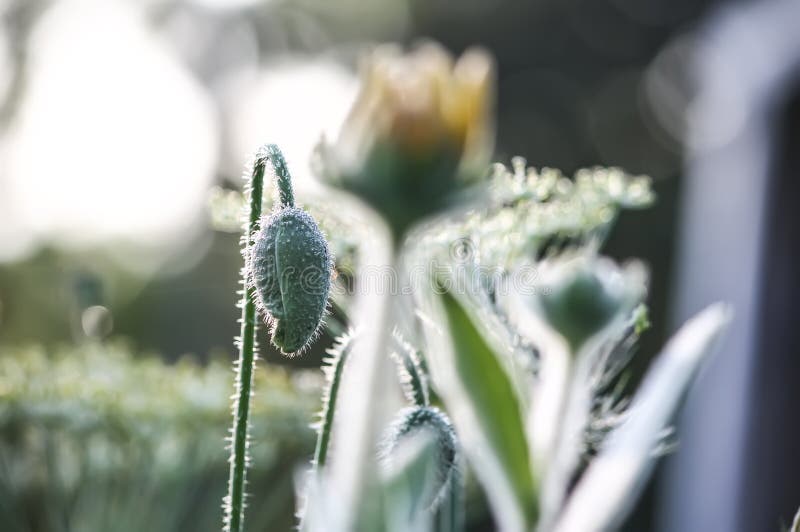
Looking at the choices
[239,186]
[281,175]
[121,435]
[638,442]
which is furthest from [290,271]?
[239,186]

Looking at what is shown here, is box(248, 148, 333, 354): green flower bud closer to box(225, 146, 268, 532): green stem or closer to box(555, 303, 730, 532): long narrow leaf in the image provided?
box(225, 146, 268, 532): green stem

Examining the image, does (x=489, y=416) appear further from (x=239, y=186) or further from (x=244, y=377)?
(x=239, y=186)

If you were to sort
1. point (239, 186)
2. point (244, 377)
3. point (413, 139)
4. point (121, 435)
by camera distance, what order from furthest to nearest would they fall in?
1. point (239, 186)
2. point (121, 435)
3. point (244, 377)
4. point (413, 139)

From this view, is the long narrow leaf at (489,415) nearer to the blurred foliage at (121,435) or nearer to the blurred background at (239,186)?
the blurred background at (239,186)

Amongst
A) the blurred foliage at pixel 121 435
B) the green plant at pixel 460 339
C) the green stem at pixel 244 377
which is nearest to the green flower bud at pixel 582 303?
the green plant at pixel 460 339

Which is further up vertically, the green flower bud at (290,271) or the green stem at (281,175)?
the green stem at (281,175)

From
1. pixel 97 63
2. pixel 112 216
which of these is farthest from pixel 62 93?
pixel 112 216
